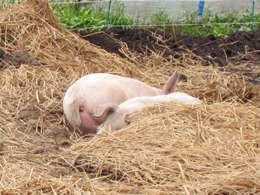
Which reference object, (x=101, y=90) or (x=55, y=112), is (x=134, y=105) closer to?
(x=101, y=90)

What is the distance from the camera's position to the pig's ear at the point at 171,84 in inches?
238

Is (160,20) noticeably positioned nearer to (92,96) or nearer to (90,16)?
(90,16)

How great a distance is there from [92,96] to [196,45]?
12.0 feet

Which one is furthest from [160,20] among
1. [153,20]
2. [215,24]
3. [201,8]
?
[201,8]

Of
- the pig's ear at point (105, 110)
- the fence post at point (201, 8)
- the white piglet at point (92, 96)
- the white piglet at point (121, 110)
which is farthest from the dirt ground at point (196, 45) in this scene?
the pig's ear at point (105, 110)

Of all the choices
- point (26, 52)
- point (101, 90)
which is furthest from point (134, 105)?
point (26, 52)

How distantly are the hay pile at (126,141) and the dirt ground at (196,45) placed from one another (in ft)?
2.61

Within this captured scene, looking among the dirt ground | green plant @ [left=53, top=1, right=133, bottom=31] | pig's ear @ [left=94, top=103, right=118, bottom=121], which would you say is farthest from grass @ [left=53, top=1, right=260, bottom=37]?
pig's ear @ [left=94, top=103, right=118, bottom=121]

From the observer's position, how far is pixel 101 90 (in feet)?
18.9

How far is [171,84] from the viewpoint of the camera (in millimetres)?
6074

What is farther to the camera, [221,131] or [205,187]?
[221,131]

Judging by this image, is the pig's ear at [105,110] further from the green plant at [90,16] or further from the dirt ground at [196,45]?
the green plant at [90,16]

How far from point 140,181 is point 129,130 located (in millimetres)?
860

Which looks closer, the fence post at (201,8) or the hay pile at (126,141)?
the hay pile at (126,141)
